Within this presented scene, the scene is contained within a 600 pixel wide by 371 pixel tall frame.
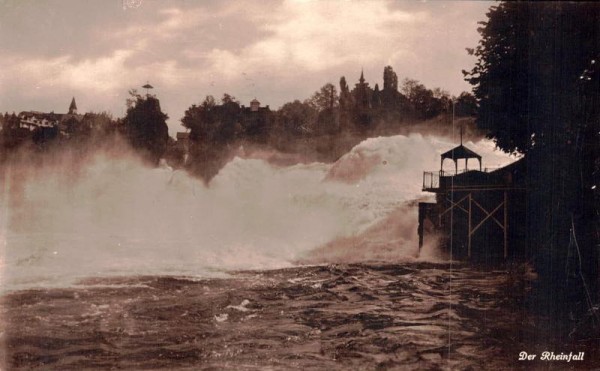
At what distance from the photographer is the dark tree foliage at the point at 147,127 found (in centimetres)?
649

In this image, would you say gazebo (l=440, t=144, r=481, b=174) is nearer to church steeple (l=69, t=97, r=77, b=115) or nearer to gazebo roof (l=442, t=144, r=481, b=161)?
gazebo roof (l=442, t=144, r=481, b=161)

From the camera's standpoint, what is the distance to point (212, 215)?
7230 millimetres

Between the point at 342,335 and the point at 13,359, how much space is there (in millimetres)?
3896

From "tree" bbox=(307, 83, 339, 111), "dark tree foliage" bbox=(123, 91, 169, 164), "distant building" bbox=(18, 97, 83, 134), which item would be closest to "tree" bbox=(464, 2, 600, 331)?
"tree" bbox=(307, 83, 339, 111)

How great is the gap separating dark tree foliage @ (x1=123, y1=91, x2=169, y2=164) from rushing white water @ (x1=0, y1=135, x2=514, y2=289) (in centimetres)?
28

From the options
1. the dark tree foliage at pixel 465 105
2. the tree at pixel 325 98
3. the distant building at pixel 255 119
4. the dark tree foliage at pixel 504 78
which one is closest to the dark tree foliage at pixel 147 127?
the distant building at pixel 255 119

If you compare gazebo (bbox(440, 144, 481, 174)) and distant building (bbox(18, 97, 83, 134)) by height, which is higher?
distant building (bbox(18, 97, 83, 134))

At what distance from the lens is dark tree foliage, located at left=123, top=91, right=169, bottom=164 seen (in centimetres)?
649

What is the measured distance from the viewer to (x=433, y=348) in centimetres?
514

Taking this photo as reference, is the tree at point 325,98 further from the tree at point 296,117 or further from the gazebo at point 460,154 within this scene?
the gazebo at point 460,154

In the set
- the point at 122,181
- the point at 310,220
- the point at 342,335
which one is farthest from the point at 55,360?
the point at 310,220

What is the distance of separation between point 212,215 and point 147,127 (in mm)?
1665

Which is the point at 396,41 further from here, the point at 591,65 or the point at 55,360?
the point at 55,360

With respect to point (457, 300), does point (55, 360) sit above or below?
below
